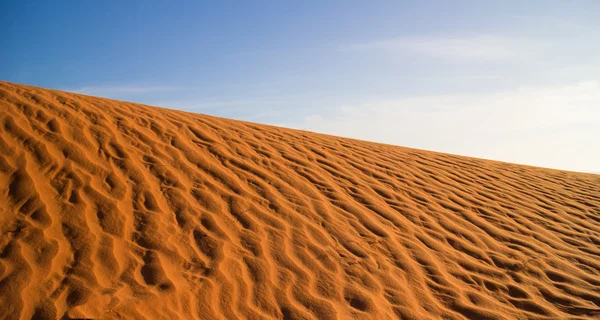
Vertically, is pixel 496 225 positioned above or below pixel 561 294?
above

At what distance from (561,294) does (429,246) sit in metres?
1.31

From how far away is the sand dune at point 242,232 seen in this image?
3.00 m

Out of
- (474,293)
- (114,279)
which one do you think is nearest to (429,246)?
(474,293)

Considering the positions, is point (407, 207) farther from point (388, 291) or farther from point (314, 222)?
point (388, 291)

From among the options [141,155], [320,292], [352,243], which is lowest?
[320,292]

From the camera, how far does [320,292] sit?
325 cm

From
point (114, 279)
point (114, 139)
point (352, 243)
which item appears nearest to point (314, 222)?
point (352, 243)

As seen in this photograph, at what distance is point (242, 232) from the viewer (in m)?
3.82

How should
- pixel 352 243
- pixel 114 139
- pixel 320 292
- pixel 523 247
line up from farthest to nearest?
pixel 114 139
pixel 523 247
pixel 352 243
pixel 320 292

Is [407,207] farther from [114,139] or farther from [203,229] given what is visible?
[114,139]

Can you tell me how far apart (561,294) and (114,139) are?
5430 millimetres

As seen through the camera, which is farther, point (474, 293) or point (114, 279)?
point (474, 293)

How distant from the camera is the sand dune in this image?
3.00 meters

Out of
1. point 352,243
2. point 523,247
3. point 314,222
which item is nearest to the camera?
point 352,243
